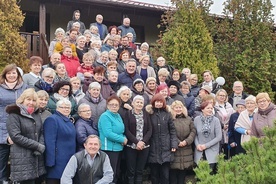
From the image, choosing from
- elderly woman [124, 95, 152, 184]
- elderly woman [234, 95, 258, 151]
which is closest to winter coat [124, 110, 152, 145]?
elderly woman [124, 95, 152, 184]

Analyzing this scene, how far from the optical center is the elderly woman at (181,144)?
21.0 feet

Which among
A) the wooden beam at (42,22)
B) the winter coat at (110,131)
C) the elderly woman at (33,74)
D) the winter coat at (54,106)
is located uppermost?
the wooden beam at (42,22)

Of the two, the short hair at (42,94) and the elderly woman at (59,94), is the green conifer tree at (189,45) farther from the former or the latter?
the short hair at (42,94)

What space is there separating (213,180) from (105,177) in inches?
113

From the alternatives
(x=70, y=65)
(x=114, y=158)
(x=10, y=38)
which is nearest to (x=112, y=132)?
(x=114, y=158)

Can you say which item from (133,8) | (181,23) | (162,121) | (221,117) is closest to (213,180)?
(162,121)

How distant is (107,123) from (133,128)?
55 cm

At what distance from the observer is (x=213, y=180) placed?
104 inches

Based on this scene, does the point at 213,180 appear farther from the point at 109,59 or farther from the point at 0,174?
the point at 109,59

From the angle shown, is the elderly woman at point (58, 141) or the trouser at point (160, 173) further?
the trouser at point (160, 173)

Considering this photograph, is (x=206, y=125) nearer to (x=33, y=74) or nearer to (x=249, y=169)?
(x=33, y=74)

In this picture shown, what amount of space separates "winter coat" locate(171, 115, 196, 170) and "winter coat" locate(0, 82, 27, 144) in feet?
9.28

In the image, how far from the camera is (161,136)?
625cm

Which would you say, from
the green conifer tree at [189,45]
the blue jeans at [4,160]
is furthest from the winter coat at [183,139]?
the green conifer tree at [189,45]
